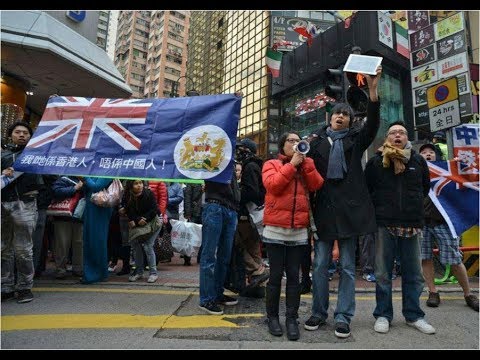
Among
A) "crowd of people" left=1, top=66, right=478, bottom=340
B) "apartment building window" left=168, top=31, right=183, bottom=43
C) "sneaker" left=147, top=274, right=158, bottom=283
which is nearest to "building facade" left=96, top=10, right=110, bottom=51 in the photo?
"sneaker" left=147, top=274, right=158, bottom=283

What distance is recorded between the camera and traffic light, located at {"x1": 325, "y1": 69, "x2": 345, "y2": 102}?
615 centimetres

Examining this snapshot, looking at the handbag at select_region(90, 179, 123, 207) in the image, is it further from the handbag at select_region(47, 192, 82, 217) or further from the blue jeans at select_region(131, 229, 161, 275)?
the blue jeans at select_region(131, 229, 161, 275)

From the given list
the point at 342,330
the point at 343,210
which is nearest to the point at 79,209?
the point at 343,210

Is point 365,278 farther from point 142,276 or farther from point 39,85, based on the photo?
point 39,85

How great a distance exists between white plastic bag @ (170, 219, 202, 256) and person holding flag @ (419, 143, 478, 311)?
12.1ft

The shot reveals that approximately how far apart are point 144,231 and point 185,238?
1.14m

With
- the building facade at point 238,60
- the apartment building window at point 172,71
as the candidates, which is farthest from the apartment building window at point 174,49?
the building facade at point 238,60

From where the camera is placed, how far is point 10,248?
13.8 ft

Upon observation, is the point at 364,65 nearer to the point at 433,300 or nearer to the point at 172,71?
the point at 433,300

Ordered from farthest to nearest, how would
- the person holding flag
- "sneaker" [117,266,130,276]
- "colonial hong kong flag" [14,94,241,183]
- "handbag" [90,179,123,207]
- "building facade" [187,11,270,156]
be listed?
"building facade" [187,11,270,156] < "sneaker" [117,266,130,276] < "handbag" [90,179,123,207] < the person holding flag < "colonial hong kong flag" [14,94,241,183]

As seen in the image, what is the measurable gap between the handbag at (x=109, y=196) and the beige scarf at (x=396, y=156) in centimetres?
365

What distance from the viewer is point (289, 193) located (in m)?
3.24

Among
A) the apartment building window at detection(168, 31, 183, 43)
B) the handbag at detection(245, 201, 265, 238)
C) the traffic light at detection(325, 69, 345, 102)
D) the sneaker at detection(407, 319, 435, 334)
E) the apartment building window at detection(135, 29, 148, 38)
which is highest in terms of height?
the apartment building window at detection(135, 29, 148, 38)

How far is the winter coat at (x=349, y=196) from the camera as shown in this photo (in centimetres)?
327
